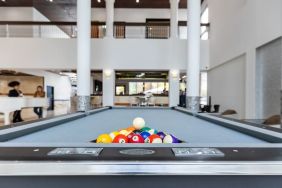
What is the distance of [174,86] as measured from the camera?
10672mm

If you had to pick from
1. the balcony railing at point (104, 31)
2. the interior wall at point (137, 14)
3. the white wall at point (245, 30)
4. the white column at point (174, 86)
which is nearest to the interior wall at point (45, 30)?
the balcony railing at point (104, 31)

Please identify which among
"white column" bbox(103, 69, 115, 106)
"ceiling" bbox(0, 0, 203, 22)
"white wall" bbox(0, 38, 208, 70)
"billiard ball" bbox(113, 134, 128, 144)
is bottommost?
"billiard ball" bbox(113, 134, 128, 144)

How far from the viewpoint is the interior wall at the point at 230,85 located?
777 centimetres

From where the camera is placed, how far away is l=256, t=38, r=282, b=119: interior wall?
5.73 metres

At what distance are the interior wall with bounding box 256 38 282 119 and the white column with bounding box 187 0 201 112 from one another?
156 centimetres

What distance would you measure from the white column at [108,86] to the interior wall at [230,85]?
3.90 m

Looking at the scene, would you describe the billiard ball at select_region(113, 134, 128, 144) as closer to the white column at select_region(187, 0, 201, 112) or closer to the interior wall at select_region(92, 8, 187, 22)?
the white column at select_region(187, 0, 201, 112)

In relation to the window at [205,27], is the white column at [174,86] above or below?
below

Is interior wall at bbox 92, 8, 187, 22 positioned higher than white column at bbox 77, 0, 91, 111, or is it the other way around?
interior wall at bbox 92, 8, 187, 22

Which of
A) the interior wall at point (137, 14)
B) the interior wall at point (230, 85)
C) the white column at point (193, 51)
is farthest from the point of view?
the interior wall at point (137, 14)

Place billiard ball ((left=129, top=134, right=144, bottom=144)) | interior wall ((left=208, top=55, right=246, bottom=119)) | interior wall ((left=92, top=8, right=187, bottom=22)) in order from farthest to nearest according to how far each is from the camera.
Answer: interior wall ((left=92, top=8, right=187, bottom=22)), interior wall ((left=208, top=55, right=246, bottom=119)), billiard ball ((left=129, top=134, right=144, bottom=144))

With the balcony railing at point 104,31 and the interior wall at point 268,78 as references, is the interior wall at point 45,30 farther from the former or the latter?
the interior wall at point 268,78

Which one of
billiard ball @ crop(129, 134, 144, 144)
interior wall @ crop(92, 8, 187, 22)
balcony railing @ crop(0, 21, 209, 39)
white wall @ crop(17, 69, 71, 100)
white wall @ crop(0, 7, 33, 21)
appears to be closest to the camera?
billiard ball @ crop(129, 134, 144, 144)

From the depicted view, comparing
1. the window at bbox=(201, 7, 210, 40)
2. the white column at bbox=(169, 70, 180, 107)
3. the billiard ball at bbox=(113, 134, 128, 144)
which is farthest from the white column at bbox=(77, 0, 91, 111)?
the billiard ball at bbox=(113, 134, 128, 144)
